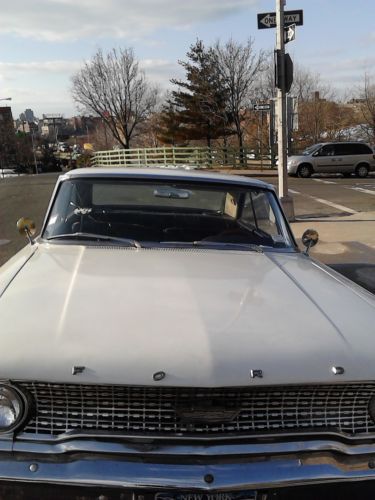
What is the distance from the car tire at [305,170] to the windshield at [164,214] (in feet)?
74.4

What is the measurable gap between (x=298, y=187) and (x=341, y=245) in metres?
12.0

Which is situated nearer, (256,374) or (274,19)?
(256,374)

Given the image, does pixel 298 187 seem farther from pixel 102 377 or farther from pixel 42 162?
pixel 42 162

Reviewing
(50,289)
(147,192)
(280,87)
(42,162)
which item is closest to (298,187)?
(280,87)

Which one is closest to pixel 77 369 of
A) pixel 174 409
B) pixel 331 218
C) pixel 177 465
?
pixel 174 409

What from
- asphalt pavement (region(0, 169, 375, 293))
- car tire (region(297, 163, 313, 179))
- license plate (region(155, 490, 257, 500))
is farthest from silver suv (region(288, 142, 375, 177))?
license plate (region(155, 490, 257, 500))

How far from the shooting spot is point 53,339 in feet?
6.82

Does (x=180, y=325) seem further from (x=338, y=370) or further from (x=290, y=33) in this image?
(x=290, y=33)

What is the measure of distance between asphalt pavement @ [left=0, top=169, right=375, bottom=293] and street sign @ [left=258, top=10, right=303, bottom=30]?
4.05 meters

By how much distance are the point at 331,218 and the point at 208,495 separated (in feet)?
38.5

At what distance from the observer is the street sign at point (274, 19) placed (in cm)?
1049

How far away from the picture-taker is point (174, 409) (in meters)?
2.05

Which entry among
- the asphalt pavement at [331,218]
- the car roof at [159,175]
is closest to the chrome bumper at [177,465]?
the car roof at [159,175]

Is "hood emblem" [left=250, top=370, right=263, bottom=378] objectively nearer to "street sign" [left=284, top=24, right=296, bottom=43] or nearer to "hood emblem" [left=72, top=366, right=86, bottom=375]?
"hood emblem" [left=72, top=366, right=86, bottom=375]
